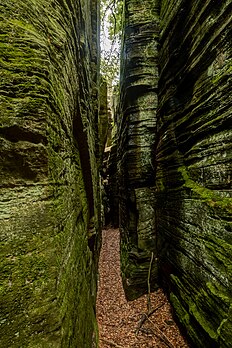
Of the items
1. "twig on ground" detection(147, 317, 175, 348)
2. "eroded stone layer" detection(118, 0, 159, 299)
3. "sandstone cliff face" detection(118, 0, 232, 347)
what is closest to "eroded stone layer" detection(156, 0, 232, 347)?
"sandstone cliff face" detection(118, 0, 232, 347)

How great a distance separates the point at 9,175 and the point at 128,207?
788 cm

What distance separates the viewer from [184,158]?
5.98 metres

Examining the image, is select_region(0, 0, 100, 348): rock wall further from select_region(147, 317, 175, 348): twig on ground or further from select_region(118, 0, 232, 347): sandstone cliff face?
select_region(147, 317, 175, 348): twig on ground

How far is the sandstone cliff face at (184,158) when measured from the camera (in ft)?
13.5

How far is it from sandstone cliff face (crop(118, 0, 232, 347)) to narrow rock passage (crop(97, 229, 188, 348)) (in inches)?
20.3

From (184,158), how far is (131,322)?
470 cm

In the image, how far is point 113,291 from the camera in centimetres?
888

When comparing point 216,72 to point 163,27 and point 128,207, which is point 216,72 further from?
point 128,207

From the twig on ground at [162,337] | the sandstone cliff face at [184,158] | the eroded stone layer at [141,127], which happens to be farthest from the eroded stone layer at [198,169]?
the eroded stone layer at [141,127]

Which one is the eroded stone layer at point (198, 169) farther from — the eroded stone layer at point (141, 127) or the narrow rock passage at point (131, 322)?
the eroded stone layer at point (141, 127)

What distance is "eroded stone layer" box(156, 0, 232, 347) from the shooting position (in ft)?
13.2

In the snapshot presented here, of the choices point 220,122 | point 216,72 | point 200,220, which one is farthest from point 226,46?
point 200,220

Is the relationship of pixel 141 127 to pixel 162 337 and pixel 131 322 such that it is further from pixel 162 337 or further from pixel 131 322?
→ pixel 162 337

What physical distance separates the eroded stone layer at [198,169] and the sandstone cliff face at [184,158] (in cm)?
2
